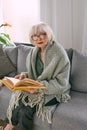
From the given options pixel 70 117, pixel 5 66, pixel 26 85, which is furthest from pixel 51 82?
pixel 5 66

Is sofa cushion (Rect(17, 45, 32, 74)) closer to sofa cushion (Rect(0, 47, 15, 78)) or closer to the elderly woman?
sofa cushion (Rect(0, 47, 15, 78))

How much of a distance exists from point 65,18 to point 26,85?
1.34m

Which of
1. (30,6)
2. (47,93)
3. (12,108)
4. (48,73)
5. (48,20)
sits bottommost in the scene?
(12,108)

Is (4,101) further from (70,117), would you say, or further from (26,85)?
(70,117)

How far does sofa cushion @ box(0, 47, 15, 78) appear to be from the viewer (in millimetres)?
2547

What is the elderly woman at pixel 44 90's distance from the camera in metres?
1.87

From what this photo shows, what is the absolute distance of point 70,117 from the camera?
173 centimetres

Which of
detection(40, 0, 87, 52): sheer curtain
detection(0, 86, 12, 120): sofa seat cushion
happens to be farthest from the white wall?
detection(0, 86, 12, 120): sofa seat cushion

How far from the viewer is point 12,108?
6.46ft

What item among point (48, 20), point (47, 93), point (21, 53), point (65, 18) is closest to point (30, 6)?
point (48, 20)

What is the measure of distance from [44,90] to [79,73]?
444 millimetres

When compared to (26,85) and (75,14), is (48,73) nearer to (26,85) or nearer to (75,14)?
(26,85)

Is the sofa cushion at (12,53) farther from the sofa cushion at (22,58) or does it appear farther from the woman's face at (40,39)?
the woman's face at (40,39)

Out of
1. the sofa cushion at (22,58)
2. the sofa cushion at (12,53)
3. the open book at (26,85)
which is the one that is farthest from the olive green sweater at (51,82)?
the sofa cushion at (12,53)
